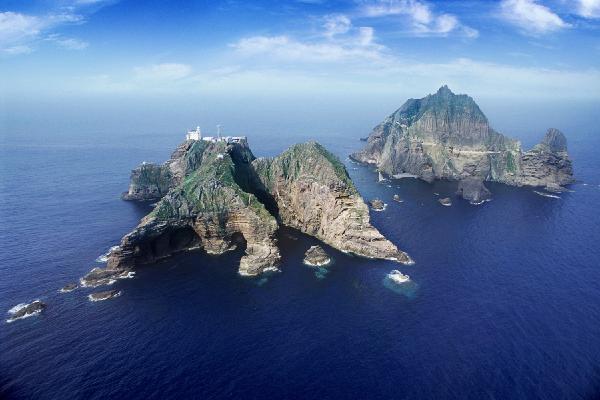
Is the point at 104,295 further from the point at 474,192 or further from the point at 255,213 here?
the point at 474,192

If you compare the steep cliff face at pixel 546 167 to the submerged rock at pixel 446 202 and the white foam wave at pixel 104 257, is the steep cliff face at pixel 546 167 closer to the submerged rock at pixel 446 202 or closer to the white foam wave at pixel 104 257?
the submerged rock at pixel 446 202

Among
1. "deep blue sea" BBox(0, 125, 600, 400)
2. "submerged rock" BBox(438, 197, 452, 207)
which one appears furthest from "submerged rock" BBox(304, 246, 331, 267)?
"submerged rock" BBox(438, 197, 452, 207)

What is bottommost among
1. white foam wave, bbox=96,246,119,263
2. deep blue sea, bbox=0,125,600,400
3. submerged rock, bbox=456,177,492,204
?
deep blue sea, bbox=0,125,600,400

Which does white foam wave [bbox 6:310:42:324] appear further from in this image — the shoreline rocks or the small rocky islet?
the shoreline rocks

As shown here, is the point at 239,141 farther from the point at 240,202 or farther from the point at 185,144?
the point at 240,202

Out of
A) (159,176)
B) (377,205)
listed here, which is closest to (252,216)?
(377,205)

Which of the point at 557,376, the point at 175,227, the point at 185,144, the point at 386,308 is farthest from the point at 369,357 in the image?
the point at 185,144
